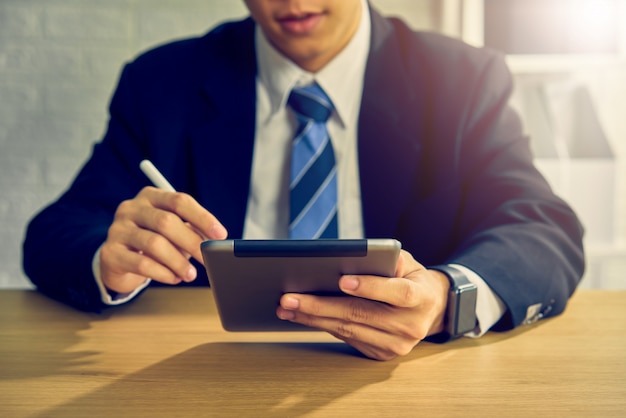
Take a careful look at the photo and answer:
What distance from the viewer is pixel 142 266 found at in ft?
2.96

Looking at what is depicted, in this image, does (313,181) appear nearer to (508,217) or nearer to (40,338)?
(508,217)

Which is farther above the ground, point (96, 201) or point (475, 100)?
point (475, 100)

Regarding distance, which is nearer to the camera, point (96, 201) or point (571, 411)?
point (571, 411)

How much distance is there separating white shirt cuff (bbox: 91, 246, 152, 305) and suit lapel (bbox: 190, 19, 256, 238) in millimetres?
359

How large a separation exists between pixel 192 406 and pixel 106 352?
22cm

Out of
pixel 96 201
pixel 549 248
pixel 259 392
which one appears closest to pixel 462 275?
pixel 549 248

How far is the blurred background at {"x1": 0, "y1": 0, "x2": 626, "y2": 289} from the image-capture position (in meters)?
2.04

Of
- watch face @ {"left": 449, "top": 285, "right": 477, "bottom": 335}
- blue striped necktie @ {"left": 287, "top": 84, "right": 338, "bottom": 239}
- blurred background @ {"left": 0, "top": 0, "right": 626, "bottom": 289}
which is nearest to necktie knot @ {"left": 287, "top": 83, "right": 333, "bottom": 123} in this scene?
blue striped necktie @ {"left": 287, "top": 84, "right": 338, "bottom": 239}

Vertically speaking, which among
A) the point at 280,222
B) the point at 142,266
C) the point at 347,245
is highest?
the point at 347,245

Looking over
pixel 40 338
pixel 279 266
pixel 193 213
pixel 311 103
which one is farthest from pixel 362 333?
pixel 311 103

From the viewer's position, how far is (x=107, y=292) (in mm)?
990

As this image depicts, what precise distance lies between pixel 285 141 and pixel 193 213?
0.58 m

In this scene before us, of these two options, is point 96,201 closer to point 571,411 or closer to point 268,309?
point 268,309

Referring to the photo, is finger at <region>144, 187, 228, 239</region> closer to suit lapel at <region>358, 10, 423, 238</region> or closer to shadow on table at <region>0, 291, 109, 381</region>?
shadow on table at <region>0, 291, 109, 381</region>
